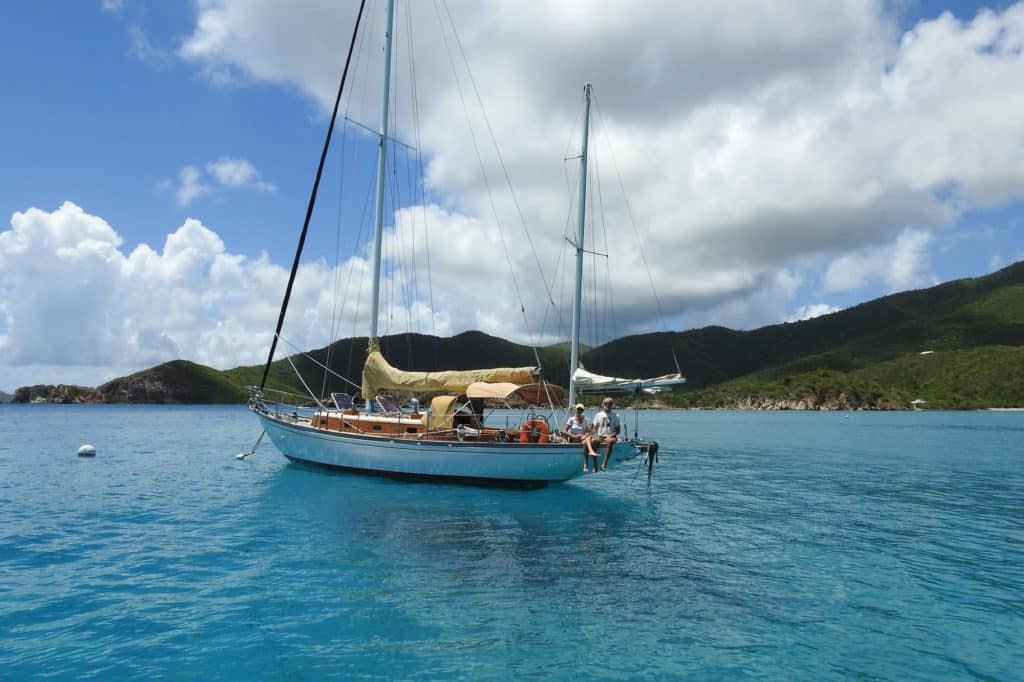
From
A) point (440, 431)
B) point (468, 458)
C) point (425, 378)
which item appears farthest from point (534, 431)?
point (425, 378)

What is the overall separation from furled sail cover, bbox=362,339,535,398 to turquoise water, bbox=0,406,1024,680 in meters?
4.32

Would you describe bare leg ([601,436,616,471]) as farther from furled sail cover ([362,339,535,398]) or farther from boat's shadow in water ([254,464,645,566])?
furled sail cover ([362,339,535,398])

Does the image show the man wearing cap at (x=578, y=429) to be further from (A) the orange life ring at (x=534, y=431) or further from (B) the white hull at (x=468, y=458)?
(A) the orange life ring at (x=534, y=431)

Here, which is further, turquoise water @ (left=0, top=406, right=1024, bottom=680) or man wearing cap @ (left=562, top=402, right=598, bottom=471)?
man wearing cap @ (left=562, top=402, right=598, bottom=471)

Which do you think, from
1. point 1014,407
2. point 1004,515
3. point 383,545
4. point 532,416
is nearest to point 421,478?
point 532,416

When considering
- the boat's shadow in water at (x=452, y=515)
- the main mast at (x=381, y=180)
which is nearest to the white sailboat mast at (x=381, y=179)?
the main mast at (x=381, y=180)

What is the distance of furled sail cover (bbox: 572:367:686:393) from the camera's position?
71.6ft

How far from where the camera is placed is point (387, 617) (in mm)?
9820

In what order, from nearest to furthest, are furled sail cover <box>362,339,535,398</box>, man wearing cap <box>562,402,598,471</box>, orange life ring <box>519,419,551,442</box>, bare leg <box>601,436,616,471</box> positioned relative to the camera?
bare leg <box>601,436,616,471</box> → man wearing cap <box>562,402,598,471</box> → orange life ring <box>519,419,551,442</box> → furled sail cover <box>362,339,535,398</box>

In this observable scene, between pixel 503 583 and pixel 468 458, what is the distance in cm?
1062

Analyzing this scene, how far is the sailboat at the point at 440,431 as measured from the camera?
72.3 ft

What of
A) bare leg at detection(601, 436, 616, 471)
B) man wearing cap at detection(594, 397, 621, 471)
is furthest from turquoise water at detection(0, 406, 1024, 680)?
man wearing cap at detection(594, 397, 621, 471)

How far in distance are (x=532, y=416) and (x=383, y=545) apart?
32.7 ft

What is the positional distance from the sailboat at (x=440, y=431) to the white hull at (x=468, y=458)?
0.04 m
